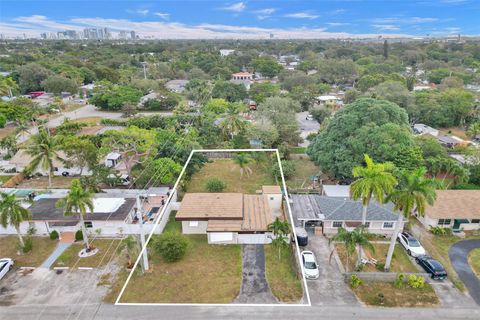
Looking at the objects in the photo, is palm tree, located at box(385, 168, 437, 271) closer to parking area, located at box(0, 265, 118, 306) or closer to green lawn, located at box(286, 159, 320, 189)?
green lawn, located at box(286, 159, 320, 189)

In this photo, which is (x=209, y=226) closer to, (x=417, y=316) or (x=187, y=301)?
(x=187, y=301)

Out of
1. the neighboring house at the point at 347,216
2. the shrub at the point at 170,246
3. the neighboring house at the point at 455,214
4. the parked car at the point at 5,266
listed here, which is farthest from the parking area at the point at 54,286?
the neighboring house at the point at 455,214

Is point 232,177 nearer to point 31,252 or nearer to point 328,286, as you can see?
point 328,286

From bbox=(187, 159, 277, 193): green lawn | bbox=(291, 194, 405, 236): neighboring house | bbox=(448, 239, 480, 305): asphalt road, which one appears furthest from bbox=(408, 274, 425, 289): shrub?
bbox=(187, 159, 277, 193): green lawn

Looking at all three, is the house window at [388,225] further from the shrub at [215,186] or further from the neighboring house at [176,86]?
the neighboring house at [176,86]

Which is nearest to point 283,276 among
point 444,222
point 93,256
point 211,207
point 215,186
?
point 211,207

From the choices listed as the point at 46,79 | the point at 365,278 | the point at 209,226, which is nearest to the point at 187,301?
the point at 209,226
